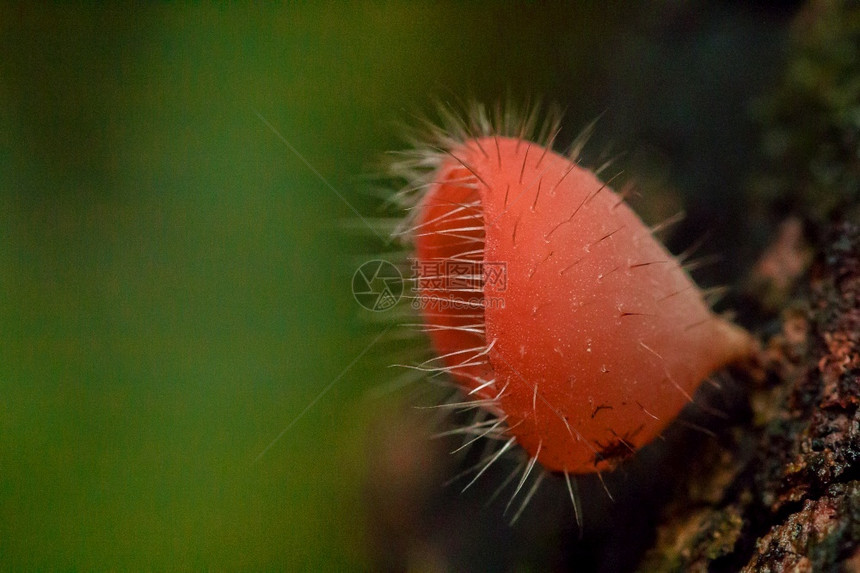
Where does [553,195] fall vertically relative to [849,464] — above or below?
above

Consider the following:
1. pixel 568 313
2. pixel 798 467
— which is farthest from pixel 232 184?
pixel 798 467

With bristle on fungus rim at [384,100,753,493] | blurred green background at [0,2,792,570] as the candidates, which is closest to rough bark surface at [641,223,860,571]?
bristle on fungus rim at [384,100,753,493]

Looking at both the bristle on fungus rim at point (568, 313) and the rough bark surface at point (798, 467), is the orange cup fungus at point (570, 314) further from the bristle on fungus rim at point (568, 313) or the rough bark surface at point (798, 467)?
the rough bark surface at point (798, 467)

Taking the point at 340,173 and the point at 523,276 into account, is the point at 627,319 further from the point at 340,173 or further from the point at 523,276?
the point at 340,173

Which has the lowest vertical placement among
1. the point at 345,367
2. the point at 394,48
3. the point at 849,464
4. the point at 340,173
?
the point at 849,464

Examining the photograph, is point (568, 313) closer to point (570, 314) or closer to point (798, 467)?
point (570, 314)

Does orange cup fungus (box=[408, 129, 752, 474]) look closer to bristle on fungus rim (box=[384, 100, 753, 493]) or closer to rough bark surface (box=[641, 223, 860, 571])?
bristle on fungus rim (box=[384, 100, 753, 493])

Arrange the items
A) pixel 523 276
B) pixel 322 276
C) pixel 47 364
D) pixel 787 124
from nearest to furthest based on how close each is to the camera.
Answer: pixel 523 276
pixel 787 124
pixel 47 364
pixel 322 276

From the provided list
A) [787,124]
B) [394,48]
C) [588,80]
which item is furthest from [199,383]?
[787,124]
